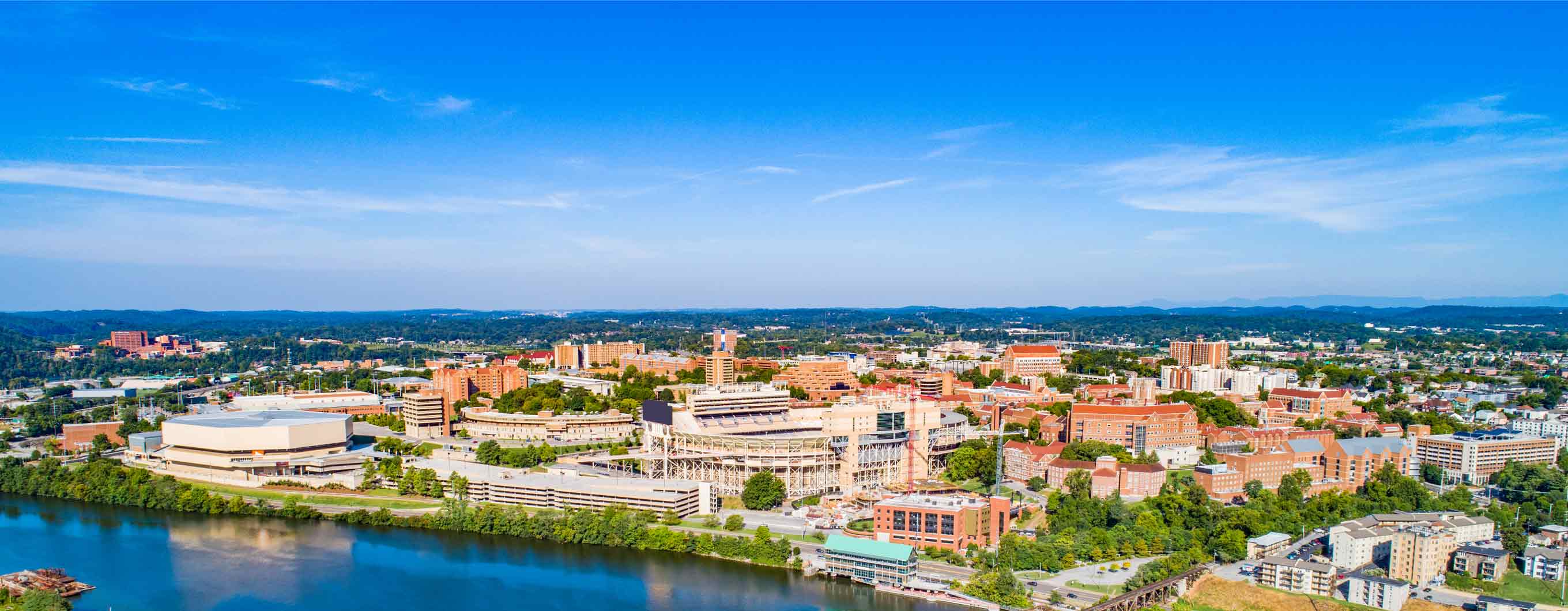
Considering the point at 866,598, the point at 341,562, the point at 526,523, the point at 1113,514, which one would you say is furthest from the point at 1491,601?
the point at 341,562

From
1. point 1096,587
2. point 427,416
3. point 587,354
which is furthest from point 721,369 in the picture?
point 1096,587

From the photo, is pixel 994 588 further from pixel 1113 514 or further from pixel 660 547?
pixel 660 547

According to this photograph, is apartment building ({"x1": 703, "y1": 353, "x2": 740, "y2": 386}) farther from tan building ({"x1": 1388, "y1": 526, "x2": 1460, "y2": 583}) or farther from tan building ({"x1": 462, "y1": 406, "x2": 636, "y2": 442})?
tan building ({"x1": 1388, "y1": 526, "x2": 1460, "y2": 583})

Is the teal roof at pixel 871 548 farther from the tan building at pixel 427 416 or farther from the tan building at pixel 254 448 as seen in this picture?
the tan building at pixel 427 416

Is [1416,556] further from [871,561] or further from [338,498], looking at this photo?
[338,498]

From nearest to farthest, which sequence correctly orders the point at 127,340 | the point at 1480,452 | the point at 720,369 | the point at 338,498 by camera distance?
the point at 338,498 < the point at 1480,452 < the point at 720,369 < the point at 127,340

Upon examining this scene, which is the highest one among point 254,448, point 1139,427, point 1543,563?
point 1139,427

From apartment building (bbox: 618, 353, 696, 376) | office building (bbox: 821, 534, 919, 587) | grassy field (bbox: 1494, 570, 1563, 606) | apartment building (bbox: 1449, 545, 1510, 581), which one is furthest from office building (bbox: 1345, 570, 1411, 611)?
apartment building (bbox: 618, 353, 696, 376)
